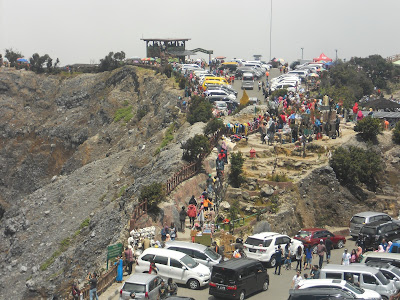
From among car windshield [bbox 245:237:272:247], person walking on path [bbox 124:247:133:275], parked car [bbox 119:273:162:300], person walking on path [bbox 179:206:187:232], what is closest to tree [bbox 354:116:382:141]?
person walking on path [bbox 179:206:187:232]

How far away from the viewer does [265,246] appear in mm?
29922

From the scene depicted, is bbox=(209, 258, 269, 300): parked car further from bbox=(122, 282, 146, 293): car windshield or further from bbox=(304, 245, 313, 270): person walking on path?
bbox=(304, 245, 313, 270): person walking on path

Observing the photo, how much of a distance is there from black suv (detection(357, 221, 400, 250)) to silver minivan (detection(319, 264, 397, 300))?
302 inches

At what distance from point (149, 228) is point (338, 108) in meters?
26.3

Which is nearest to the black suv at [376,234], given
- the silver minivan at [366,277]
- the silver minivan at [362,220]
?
the silver minivan at [362,220]

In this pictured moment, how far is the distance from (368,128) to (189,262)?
2132cm

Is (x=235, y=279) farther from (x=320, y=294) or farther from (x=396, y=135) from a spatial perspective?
(x=396, y=135)

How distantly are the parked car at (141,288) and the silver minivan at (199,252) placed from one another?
3782 millimetres

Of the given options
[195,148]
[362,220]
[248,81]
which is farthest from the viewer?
[248,81]

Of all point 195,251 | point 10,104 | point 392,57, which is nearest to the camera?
point 195,251

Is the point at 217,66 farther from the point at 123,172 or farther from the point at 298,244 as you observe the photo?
the point at 298,244

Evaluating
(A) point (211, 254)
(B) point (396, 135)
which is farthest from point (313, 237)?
(B) point (396, 135)

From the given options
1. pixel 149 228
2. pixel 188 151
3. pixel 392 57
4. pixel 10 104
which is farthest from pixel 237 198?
pixel 392 57

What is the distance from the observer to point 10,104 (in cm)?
8706
